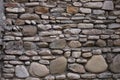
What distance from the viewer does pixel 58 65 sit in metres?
2.66

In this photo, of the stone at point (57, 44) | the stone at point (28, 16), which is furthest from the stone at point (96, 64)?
the stone at point (28, 16)

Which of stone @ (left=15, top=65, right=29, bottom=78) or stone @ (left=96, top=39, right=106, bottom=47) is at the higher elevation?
stone @ (left=96, top=39, right=106, bottom=47)

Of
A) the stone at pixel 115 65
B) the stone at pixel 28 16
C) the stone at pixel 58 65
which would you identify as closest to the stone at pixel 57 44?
the stone at pixel 58 65

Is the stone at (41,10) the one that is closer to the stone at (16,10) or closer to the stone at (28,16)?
the stone at (28,16)

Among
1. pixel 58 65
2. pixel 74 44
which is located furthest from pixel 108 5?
pixel 58 65

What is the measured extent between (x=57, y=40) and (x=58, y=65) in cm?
29

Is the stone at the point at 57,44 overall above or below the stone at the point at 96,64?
above

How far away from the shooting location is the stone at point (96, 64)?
2682 mm

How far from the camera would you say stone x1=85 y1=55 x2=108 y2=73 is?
8.80ft

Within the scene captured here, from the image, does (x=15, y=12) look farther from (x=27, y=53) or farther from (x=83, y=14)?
(x=83, y=14)

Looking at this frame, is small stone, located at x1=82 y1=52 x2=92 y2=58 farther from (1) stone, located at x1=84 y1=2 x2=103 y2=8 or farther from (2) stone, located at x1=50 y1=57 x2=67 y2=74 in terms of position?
(1) stone, located at x1=84 y1=2 x2=103 y2=8

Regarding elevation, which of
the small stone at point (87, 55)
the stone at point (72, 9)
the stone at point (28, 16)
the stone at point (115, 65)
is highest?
the stone at point (72, 9)

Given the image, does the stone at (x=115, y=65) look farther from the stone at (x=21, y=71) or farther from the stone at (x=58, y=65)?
the stone at (x=21, y=71)

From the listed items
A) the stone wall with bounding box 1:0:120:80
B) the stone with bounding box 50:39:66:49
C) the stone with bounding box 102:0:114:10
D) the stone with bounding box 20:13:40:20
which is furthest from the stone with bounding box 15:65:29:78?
the stone with bounding box 102:0:114:10
